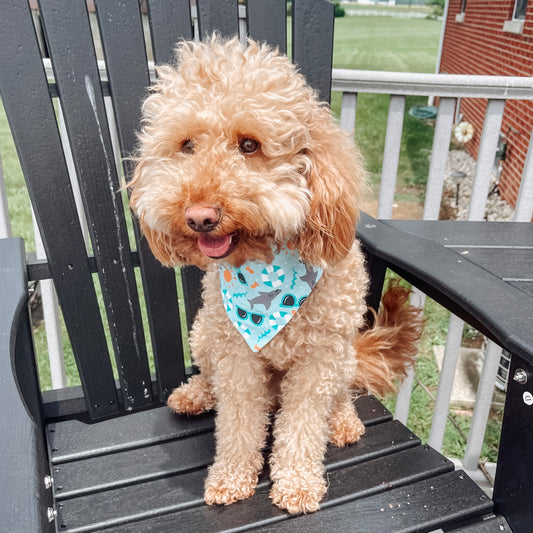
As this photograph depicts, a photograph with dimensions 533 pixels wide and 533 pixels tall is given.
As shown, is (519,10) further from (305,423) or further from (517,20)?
(305,423)

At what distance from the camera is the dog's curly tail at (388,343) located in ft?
5.18

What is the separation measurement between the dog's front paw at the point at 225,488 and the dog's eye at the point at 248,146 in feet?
2.51

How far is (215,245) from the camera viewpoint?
1053 mm

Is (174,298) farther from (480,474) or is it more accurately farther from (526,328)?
(480,474)

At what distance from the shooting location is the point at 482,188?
183 cm

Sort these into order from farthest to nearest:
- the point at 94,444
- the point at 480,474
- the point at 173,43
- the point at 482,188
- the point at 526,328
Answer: the point at 480,474 < the point at 482,188 < the point at 94,444 < the point at 173,43 < the point at 526,328

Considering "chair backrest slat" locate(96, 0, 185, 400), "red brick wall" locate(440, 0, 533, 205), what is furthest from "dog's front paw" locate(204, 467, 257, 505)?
"red brick wall" locate(440, 0, 533, 205)

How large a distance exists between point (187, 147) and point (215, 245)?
0.23m

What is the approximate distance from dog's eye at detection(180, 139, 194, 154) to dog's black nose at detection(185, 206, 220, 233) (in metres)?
0.18

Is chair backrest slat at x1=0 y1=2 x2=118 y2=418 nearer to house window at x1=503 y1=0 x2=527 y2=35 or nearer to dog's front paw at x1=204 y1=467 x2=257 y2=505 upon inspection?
dog's front paw at x1=204 y1=467 x2=257 y2=505

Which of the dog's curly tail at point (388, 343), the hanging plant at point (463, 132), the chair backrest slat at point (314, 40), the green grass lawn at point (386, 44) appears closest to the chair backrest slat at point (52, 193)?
the chair backrest slat at point (314, 40)

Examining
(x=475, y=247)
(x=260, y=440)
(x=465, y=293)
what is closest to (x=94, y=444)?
(x=260, y=440)

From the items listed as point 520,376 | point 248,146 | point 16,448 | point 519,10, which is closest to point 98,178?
point 248,146

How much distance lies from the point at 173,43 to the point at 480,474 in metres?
1.95
